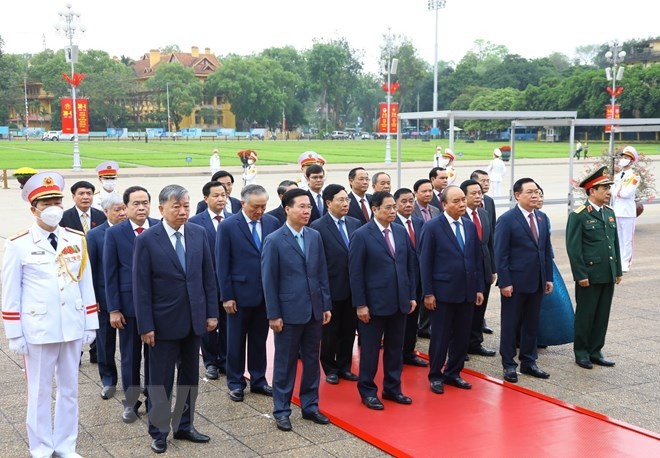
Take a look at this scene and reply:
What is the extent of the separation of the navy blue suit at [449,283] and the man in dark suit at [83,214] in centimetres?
305

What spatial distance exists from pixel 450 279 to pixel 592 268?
160cm

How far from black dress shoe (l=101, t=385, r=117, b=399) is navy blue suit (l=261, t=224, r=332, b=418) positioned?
148 cm

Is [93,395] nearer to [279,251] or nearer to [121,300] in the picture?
[121,300]

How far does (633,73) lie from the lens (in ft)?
202

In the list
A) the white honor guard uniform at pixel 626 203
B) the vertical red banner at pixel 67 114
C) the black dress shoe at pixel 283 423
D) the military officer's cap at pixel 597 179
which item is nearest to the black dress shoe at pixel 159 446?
the black dress shoe at pixel 283 423

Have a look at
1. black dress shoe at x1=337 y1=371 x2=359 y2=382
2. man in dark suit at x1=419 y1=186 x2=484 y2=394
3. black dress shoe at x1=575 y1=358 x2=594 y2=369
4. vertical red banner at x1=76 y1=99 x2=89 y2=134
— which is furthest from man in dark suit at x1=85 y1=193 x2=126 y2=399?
vertical red banner at x1=76 y1=99 x2=89 y2=134

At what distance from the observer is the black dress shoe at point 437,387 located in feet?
20.3

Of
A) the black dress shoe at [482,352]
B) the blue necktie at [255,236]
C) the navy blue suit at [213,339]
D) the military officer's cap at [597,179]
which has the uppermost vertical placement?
the military officer's cap at [597,179]

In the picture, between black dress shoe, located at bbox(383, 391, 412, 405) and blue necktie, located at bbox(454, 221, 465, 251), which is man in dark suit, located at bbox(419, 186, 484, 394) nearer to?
blue necktie, located at bbox(454, 221, 465, 251)

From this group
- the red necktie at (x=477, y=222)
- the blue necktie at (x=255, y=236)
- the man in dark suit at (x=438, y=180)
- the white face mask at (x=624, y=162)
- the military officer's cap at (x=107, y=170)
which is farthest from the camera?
the white face mask at (x=624, y=162)

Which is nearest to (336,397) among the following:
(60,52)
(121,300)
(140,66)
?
(121,300)

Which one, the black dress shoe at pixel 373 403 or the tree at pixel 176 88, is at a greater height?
the tree at pixel 176 88

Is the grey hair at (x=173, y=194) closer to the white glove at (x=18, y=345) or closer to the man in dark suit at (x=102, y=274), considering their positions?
the white glove at (x=18, y=345)

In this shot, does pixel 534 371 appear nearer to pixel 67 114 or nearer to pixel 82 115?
pixel 82 115
